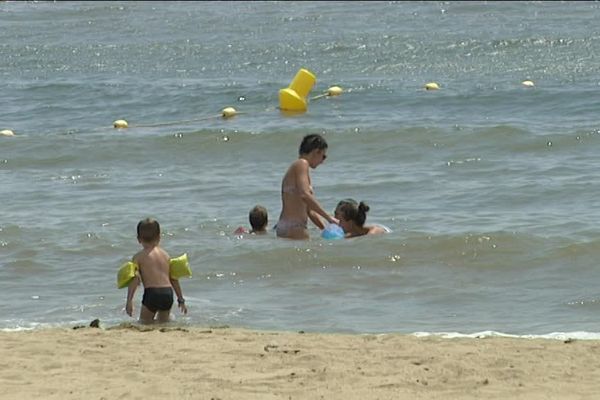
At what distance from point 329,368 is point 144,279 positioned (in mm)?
2090

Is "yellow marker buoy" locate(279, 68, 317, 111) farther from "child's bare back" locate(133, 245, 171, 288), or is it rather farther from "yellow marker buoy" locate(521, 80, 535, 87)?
"child's bare back" locate(133, 245, 171, 288)

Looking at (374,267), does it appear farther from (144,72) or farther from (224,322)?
(144,72)

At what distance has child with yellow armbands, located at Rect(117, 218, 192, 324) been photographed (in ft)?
26.9

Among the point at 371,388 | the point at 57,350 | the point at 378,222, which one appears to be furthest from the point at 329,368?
the point at 378,222

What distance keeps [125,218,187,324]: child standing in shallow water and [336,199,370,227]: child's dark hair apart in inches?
106

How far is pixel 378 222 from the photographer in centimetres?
1172

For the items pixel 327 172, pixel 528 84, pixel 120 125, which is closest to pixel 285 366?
pixel 327 172

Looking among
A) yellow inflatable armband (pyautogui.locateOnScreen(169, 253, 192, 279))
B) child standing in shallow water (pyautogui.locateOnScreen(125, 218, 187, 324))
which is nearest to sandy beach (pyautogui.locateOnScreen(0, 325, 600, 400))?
child standing in shallow water (pyautogui.locateOnScreen(125, 218, 187, 324))

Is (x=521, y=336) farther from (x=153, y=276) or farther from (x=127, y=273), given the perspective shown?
(x=127, y=273)

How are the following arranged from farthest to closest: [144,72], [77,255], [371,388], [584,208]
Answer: [144,72]
[584,208]
[77,255]
[371,388]

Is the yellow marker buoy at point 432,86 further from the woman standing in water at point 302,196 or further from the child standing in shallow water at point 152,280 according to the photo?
the child standing in shallow water at point 152,280

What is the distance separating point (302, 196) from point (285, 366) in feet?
13.9

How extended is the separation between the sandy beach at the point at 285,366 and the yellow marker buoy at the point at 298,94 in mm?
10659

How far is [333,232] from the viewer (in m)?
10.7
